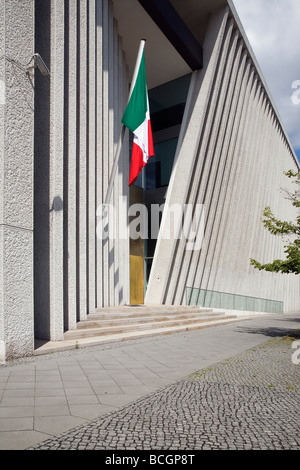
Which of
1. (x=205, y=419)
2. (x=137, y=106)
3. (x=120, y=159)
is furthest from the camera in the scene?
(x=120, y=159)

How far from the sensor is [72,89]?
10023 mm

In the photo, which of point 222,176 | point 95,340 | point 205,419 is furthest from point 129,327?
point 222,176

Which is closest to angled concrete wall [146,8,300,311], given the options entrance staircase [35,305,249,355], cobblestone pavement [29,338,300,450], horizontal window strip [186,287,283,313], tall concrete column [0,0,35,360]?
horizontal window strip [186,287,283,313]

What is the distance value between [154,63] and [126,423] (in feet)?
57.9

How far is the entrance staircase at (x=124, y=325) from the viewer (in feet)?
28.5

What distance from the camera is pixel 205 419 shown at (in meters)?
3.92

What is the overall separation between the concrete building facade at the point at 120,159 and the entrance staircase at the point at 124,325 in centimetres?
41

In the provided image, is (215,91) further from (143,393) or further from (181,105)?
(143,393)

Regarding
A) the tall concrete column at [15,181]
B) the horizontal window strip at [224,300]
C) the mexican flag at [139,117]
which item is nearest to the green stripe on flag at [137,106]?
the mexican flag at [139,117]

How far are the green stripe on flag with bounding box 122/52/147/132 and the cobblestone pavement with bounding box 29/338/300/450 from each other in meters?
8.73

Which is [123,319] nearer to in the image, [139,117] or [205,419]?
[139,117]

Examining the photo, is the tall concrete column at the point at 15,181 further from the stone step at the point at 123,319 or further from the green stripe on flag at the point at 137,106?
the green stripe on flag at the point at 137,106

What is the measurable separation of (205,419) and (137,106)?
10493 mm

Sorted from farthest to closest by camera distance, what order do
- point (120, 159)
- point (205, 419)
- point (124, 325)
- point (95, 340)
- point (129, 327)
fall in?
point (120, 159), point (124, 325), point (129, 327), point (95, 340), point (205, 419)
